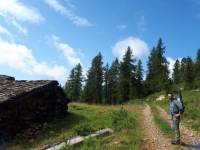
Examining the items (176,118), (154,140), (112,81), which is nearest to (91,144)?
(154,140)

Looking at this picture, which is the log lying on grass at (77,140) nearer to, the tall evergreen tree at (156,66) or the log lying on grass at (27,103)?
the log lying on grass at (27,103)

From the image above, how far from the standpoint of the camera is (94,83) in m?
92.1

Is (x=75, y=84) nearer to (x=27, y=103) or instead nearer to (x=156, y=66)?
(x=156, y=66)

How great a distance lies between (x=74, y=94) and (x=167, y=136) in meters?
74.8

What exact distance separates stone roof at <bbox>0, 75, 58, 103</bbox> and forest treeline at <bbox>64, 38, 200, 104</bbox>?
5643 cm

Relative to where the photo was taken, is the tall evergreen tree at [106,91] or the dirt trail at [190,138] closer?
the dirt trail at [190,138]

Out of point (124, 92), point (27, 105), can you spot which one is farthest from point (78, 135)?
point (124, 92)

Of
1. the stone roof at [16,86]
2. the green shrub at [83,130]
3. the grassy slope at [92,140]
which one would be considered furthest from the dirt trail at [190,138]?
the stone roof at [16,86]

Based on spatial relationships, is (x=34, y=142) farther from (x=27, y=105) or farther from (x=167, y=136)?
(x=167, y=136)

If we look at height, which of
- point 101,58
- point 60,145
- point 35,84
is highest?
point 101,58

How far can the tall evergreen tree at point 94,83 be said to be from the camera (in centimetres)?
9109

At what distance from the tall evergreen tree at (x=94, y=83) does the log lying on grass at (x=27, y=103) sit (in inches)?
2364

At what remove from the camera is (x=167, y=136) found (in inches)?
755

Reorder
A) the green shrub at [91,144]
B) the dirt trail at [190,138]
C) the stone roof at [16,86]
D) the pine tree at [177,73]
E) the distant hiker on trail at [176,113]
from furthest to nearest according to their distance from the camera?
1. the pine tree at [177,73]
2. the stone roof at [16,86]
3. the distant hiker on trail at [176,113]
4. the dirt trail at [190,138]
5. the green shrub at [91,144]
